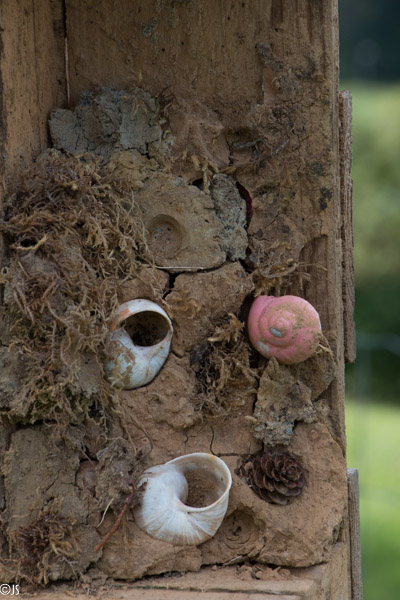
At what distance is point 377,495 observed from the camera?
5.46m

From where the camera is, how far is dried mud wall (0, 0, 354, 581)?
2105mm

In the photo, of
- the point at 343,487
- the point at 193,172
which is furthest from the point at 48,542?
the point at 193,172

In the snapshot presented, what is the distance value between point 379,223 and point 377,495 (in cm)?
281

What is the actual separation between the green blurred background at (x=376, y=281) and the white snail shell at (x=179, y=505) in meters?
2.92

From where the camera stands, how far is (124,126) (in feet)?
7.32

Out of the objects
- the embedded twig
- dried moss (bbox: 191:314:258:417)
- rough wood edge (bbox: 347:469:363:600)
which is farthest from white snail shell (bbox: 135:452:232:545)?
rough wood edge (bbox: 347:469:363:600)

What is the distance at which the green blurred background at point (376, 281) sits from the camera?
201 inches

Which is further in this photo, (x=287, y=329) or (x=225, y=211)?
(x=225, y=211)

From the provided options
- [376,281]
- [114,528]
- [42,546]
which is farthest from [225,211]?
[376,281]

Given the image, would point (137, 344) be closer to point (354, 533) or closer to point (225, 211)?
point (225, 211)

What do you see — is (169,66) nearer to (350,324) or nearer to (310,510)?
(350,324)

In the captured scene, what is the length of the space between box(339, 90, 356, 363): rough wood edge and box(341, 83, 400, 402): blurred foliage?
469 cm

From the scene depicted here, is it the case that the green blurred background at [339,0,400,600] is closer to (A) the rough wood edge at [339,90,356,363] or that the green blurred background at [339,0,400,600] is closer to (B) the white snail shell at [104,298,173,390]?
(A) the rough wood edge at [339,90,356,363]

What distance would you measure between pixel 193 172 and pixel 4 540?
3.65ft
